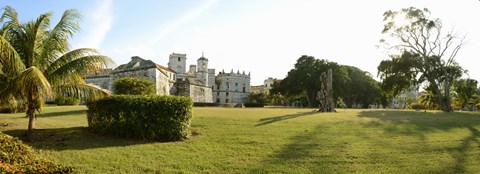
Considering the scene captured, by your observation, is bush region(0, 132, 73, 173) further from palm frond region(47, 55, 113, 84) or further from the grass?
palm frond region(47, 55, 113, 84)

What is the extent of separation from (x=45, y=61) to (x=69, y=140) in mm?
2975

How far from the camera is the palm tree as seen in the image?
1002 cm

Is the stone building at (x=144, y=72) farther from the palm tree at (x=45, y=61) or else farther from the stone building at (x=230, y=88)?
the stone building at (x=230, y=88)

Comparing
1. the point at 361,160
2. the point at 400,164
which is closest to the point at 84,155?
the point at 361,160

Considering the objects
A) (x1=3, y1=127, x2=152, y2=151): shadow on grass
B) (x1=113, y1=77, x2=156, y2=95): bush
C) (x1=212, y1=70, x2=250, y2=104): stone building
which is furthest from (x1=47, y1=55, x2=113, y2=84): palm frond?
(x1=212, y1=70, x2=250, y2=104): stone building

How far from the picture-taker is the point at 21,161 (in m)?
7.15

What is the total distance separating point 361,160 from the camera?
29.1 ft

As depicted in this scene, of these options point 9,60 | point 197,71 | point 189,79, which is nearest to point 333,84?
point 189,79

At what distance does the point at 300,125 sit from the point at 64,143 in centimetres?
942

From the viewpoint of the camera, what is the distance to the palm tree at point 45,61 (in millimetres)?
10023

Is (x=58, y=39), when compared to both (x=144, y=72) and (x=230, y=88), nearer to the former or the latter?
(x=144, y=72)

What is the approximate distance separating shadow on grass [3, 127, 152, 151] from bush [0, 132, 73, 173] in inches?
51.2

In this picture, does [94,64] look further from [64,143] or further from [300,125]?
[300,125]

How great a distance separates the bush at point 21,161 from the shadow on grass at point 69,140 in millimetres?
1300
